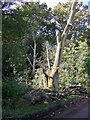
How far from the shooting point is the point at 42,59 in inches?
444

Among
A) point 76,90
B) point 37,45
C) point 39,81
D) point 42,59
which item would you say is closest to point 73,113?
point 76,90

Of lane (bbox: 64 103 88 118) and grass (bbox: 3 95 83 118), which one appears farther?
lane (bbox: 64 103 88 118)

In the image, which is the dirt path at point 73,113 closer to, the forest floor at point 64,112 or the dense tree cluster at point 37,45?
the forest floor at point 64,112

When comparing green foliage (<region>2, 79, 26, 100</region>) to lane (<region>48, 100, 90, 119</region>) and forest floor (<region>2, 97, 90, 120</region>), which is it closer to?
forest floor (<region>2, 97, 90, 120</region>)

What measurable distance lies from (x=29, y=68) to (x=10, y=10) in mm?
6683

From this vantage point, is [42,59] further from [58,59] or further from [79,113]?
[79,113]

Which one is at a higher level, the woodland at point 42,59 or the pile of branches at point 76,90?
the woodland at point 42,59

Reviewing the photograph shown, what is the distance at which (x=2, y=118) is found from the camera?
158 inches

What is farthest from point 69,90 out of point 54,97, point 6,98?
point 6,98

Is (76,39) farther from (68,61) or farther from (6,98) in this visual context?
(6,98)

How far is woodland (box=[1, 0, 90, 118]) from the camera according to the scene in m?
4.61

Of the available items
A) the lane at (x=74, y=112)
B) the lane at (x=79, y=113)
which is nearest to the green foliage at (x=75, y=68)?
the lane at (x=74, y=112)

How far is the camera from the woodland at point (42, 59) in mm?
4605

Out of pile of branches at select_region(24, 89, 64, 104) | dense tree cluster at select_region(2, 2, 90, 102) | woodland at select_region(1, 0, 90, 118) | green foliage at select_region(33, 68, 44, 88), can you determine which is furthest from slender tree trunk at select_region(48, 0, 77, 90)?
pile of branches at select_region(24, 89, 64, 104)
